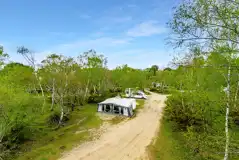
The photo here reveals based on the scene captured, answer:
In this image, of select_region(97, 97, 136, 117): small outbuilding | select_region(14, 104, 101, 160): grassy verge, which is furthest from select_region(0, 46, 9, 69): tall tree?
select_region(97, 97, 136, 117): small outbuilding

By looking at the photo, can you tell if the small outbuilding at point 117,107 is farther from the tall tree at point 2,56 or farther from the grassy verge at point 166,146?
the tall tree at point 2,56

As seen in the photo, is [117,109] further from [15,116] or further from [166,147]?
[15,116]

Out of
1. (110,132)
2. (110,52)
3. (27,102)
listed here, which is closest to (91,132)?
(110,132)

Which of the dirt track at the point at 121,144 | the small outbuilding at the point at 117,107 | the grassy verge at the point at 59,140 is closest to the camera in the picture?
the dirt track at the point at 121,144

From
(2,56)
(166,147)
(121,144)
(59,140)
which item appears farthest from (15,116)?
(166,147)

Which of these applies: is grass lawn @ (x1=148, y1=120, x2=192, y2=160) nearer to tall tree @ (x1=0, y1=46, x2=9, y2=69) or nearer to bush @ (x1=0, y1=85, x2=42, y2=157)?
bush @ (x1=0, y1=85, x2=42, y2=157)

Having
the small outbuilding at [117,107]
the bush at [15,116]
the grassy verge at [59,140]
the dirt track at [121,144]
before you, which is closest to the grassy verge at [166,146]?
the dirt track at [121,144]
